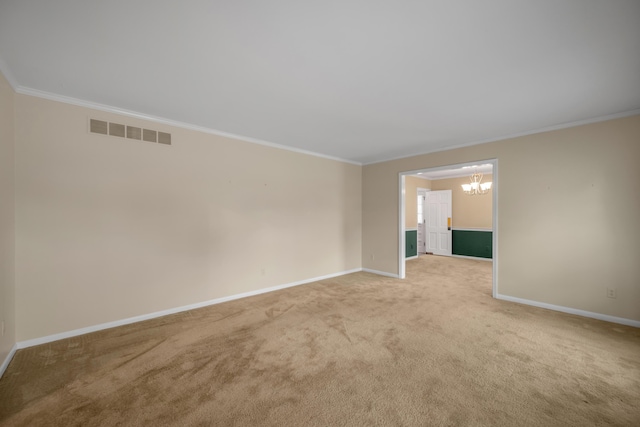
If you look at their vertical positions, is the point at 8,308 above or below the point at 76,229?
below

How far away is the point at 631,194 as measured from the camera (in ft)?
10.5

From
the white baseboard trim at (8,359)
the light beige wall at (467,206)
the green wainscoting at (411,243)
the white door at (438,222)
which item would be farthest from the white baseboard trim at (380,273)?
the white baseboard trim at (8,359)

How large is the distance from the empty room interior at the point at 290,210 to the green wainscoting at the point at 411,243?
295 cm

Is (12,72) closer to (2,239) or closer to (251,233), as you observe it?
(2,239)

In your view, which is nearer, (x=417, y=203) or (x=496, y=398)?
(x=496, y=398)

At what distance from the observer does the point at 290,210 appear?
4.93 m

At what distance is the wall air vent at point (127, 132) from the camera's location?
3.03m

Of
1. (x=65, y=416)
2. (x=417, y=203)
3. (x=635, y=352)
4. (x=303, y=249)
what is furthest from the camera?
(x=417, y=203)

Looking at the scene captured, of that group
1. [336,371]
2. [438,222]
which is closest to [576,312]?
[336,371]

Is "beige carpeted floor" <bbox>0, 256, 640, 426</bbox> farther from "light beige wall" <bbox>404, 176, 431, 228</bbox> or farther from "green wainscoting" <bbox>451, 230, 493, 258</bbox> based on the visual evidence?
"light beige wall" <bbox>404, 176, 431, 228</bbox>

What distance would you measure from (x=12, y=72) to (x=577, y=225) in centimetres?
670

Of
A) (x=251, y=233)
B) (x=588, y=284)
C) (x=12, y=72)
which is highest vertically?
(x=12, y=72)

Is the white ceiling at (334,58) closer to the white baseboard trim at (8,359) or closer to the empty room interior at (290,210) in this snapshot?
the empty room interior at (290,210)

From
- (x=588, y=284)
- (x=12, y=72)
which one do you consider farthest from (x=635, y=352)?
(x=12, y=72)
